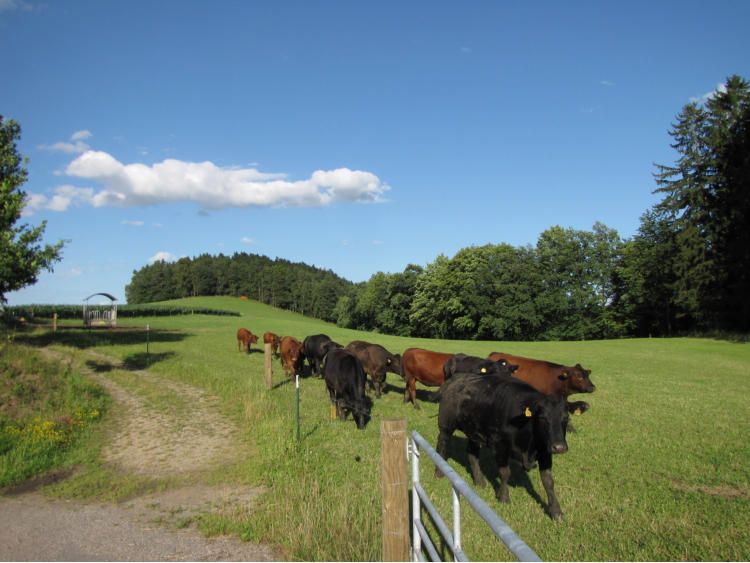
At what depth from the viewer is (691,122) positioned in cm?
5062

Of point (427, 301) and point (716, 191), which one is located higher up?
point (716, 191)

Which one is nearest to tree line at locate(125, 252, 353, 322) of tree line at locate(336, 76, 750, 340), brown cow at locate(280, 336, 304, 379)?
tree line at locate(336, 76, 750, 340)

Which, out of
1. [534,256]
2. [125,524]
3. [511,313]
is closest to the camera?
[125,524]

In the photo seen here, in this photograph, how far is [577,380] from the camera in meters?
11.9

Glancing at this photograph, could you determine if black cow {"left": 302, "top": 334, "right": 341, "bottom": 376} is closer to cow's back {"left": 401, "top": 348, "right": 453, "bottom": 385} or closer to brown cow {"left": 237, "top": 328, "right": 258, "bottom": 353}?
cow's back {"left": 401, "top": 348, "right": 453, "bottom": 385}

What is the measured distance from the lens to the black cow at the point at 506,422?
6.93 m

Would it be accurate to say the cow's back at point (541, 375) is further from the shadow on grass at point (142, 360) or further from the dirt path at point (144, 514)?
the shadow on grass at point (142, 360)

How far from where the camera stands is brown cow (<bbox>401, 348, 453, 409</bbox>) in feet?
47.1

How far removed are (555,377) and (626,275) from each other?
56.5m

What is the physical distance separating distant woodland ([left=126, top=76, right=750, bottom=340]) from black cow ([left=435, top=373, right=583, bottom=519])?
130 feet

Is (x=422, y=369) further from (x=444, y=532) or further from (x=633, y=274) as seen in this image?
(x=633, y=274)

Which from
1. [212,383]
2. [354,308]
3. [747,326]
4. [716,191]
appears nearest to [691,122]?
[716,191]

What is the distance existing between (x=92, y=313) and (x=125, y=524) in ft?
139

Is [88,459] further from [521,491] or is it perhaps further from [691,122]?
[691,122]
